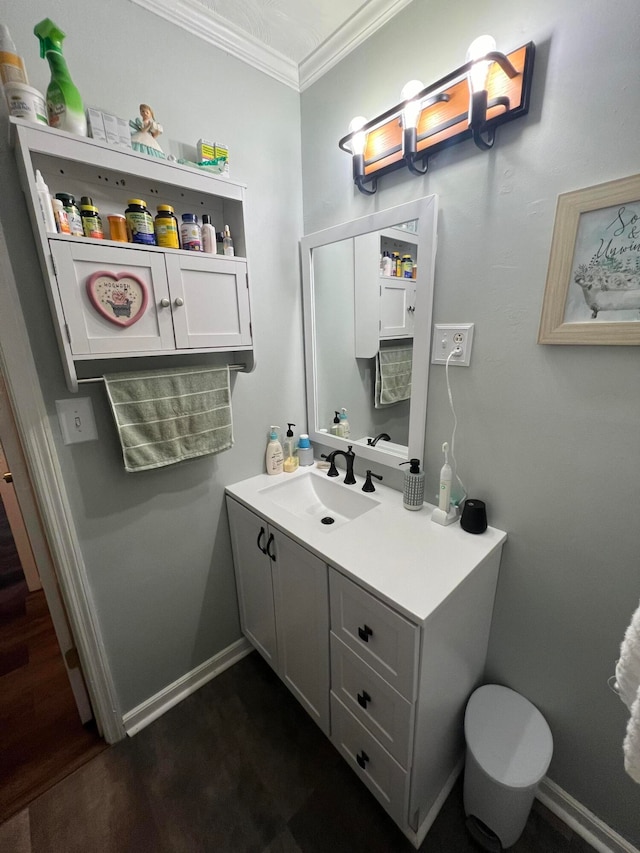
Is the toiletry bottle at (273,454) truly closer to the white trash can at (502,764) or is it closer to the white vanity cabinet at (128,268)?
the white vanity cabinet at (128,268)

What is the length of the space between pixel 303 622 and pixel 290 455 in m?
0.73

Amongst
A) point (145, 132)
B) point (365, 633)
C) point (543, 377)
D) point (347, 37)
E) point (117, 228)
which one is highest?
point (347, 37)

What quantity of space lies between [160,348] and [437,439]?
99 centimetres

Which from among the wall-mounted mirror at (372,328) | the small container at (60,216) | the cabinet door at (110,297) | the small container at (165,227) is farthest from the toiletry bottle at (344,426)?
the small container at (60,216)

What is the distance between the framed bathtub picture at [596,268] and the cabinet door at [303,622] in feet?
3.16

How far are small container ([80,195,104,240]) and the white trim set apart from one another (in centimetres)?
104

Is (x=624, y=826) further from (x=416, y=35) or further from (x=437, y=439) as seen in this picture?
(x=416, y=35)

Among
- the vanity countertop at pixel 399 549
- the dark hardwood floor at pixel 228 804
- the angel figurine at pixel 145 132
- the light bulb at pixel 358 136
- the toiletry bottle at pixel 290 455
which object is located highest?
the light bulb at pixel 358 136

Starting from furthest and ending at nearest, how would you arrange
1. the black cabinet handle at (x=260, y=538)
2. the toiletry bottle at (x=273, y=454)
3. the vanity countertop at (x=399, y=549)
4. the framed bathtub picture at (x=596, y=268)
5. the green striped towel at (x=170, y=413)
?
1. the toiletry bottle at (x=273, y=454)
2. the black cabinet handle at (x=260, y=538)
3. the green striped towel at (x=170, y=413)
4. the vanity countertop at (x=399, y=549)
5. the framed bathtub picture at (x=596, y=268)

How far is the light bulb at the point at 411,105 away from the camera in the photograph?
39.0 inches

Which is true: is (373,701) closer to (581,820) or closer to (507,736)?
(507,736)

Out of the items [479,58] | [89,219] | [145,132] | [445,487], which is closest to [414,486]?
[445,487]

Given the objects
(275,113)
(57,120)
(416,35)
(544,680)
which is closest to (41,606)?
(57,120)

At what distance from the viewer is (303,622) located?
3.99 ft
